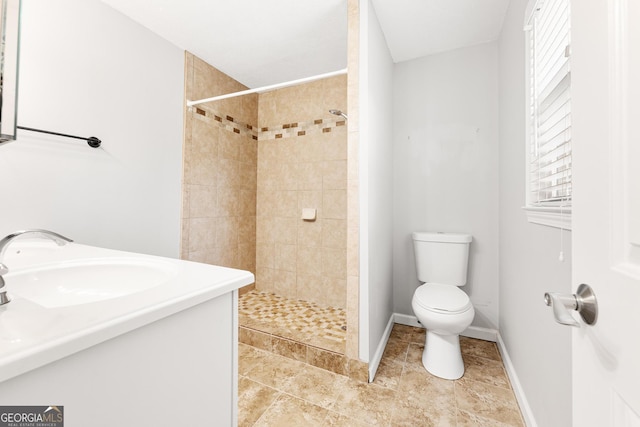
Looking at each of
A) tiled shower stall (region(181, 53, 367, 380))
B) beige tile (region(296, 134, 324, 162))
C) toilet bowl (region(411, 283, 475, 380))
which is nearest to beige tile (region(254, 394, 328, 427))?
tiled shower stall (region(181, 53, 367, 380))

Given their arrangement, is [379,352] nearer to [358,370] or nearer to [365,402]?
[358,370]

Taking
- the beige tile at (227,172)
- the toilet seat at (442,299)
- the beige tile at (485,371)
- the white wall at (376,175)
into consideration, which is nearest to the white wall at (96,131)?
the beige tile at (227,172)

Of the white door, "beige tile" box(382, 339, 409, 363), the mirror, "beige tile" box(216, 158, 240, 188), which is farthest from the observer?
"beige tile" box(216, 158, 240, 188)

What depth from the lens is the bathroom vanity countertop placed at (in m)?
0.40

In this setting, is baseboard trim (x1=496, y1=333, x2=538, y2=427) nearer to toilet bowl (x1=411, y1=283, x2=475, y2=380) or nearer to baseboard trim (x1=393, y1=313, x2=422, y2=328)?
toilet bowl (x1=411, y1=283, x2=475, y2=380)

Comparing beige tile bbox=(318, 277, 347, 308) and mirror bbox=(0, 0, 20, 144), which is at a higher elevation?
mirror bbox=(0, 0, 20, 144)

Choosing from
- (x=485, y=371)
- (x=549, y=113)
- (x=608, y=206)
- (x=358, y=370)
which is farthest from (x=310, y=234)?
(x=608, y=206)

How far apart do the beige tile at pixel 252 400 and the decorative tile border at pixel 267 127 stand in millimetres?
2069

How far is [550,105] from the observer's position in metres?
1.13

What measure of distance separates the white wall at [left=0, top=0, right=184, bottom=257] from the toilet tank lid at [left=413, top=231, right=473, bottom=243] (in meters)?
1.94

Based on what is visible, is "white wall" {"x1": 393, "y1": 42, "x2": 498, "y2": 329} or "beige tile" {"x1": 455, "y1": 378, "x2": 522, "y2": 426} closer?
"beige tile" {"x1": 455, "y1": 378, "x2": 522, "y2": 426}

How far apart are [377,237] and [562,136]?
1045 millimetres

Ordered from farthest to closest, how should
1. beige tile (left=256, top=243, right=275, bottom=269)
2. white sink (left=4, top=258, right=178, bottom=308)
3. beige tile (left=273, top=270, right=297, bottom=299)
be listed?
1. beige tile (left=256, top=243, right=275, bottom=269)
2. beige tile (left=273, top=270, right=297, bottom=299)
3. white sink (left=4, top=258, right=178, bottom=308)

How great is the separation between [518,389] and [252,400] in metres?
1.43
